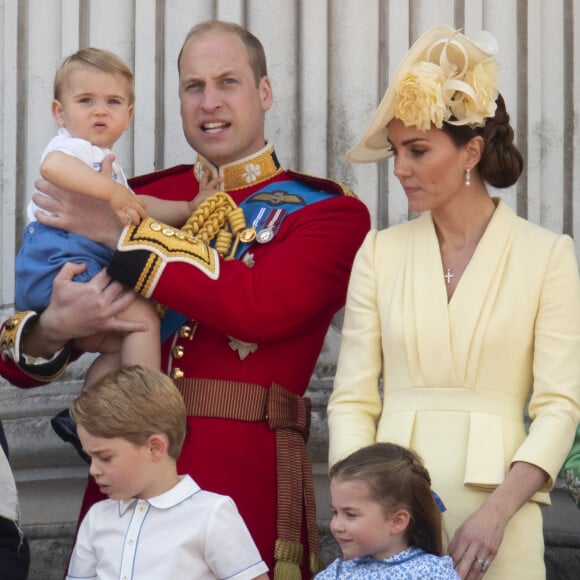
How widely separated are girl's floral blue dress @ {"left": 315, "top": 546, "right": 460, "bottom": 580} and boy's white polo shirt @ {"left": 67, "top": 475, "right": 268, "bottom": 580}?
23 centimetres

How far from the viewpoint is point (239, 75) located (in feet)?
18.0

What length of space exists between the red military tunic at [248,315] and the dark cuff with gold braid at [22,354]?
4.3 inches

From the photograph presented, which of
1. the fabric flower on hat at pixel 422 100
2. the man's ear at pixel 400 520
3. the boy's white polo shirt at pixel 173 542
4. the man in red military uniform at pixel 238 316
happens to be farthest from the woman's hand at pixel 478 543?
the fabric flower on hat at pixel 422 100

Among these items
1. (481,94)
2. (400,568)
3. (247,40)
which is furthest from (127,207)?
(400,568)

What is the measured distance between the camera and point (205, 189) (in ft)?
18.0

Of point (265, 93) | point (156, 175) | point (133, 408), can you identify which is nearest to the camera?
point (133, 408)

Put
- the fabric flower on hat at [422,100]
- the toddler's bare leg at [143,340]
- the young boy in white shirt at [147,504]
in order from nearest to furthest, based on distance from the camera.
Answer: the young boy in white shirt at [147,504] < the fabric flower on hat at [422,100] < the toddler's bare leg at [143,340]

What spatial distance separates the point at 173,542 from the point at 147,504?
0.13 metres

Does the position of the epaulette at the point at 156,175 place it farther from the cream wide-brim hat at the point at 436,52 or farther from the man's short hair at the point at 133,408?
the man's short hair at the point at 133,408

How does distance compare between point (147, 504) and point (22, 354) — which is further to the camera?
point (22, 354)

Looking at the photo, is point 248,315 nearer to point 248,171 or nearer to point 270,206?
point 270,206

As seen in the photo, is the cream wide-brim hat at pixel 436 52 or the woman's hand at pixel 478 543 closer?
the woman's hand at pixel 478 543

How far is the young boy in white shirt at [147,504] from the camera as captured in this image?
14.7 feet

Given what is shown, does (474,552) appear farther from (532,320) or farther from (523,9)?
(523,9)
